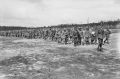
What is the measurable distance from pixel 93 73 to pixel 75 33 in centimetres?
1667

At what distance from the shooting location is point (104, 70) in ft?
39.5

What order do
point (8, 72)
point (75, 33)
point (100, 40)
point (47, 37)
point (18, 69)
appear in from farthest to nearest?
1. point (47, 37)
2. point (75, 33)
3. point (100, 40)
4. point (18, 69)
5. point (8, 72)

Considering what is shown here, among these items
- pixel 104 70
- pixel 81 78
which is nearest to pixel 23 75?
pixel 81 78

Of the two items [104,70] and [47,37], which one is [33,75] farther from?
[47,37]

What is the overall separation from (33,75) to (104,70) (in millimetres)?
3787

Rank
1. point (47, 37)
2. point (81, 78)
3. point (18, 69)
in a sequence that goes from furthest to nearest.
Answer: point (47, 37), point (18, 69), point (81, 78)

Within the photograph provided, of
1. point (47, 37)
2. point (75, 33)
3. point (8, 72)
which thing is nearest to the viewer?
point (8, 72)

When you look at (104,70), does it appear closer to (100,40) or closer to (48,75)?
(48,75)

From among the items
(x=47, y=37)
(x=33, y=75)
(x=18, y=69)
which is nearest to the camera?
(x=33, y=75)

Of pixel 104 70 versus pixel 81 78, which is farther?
pixel 104 70

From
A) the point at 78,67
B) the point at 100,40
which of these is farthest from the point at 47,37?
the point at 78,67

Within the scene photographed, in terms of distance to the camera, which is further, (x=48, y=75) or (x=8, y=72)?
(x=8, y=72)

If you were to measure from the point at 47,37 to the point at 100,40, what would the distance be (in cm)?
Result: 2850

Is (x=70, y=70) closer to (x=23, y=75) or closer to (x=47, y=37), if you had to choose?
(x=23, y=75)
